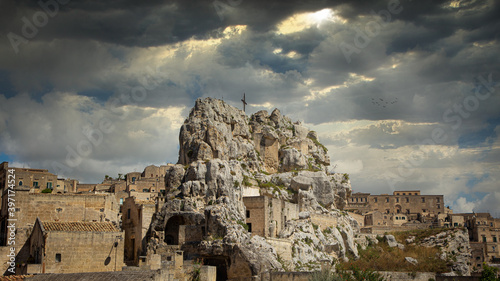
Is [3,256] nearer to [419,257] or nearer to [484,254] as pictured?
[419,257]

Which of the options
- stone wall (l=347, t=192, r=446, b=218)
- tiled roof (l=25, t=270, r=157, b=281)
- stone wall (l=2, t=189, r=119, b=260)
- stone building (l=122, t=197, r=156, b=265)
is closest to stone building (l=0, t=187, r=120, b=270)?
stone wall (l=2, t=189, r=119, b=260)

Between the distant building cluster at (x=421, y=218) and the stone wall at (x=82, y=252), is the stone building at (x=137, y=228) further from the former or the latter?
the distant building cluster at (x=421, y=218)

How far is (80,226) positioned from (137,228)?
29.0ft

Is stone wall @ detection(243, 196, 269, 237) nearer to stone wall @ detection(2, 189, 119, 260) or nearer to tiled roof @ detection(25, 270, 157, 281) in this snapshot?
stone wall @ detection(2, 189, 119, 260)

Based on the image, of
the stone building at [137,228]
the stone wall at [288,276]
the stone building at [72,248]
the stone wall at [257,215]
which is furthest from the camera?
the stone wall at [257,215]

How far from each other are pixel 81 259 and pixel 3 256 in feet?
21.5

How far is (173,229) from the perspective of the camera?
55000 millimetres

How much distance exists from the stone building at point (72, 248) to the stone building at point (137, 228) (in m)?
6.97

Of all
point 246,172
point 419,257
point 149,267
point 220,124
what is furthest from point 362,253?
point 149,267

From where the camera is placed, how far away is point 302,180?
231 feet

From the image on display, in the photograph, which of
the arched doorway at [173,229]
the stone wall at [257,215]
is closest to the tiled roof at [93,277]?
the arched doorway at [173,229]

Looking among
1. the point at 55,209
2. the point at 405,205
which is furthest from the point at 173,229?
the point at 405,205

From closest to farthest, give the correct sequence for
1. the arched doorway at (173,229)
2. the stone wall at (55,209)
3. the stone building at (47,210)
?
the stone building at (47,210), the stone wall at (55,209), the arched doorway at (173,229)

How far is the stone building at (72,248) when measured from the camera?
142 feet
